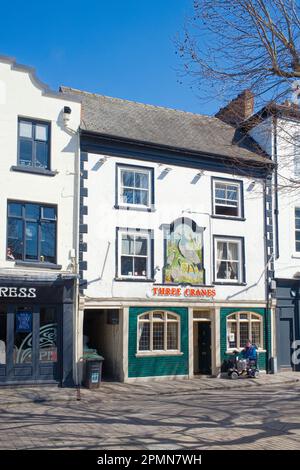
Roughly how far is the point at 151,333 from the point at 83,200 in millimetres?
5639

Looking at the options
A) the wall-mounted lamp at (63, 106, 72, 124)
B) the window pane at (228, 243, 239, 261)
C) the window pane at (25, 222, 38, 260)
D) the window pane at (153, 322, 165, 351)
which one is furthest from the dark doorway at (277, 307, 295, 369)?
the wall-mounted lamp at (63, 106, 72, 124)

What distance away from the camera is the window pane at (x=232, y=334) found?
72.3 feet

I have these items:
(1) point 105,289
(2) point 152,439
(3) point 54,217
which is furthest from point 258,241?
(2) point 152,439

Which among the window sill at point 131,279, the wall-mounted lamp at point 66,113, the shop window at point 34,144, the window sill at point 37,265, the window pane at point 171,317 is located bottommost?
the window pane at point 171,317

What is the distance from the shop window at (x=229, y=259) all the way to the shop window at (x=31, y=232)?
703 cm

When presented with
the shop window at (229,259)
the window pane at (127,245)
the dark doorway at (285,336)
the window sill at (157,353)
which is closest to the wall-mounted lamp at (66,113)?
the window pane at (127,245)

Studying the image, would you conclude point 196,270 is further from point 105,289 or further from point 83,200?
point 83,200

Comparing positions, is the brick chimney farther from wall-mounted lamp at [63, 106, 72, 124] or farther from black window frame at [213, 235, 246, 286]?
black window frame at [213, 235, 246, 286]

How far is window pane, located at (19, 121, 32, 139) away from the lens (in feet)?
63.0

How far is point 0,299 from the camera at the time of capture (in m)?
17.9

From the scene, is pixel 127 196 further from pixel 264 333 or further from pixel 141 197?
pixel 264 333

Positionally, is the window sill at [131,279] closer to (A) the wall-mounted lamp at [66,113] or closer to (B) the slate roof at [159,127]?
(B) the slate roof at [159,127]

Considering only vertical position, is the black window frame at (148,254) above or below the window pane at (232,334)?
above
